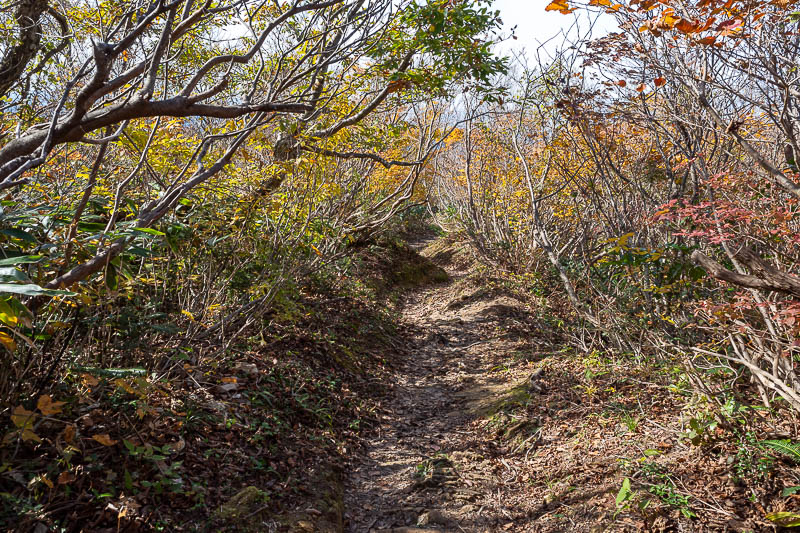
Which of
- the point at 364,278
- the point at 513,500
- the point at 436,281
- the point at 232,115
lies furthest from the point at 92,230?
the point at 436,281

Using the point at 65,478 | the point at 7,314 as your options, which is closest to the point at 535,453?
the point at 65,478

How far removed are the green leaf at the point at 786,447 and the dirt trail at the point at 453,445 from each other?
1.48m

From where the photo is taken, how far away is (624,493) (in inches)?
115

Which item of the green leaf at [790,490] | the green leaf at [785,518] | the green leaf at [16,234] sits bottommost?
the green leaf at [785,518]

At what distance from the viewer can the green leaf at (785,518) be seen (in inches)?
92.3

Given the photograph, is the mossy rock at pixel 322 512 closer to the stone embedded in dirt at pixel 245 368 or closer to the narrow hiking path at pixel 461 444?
the narrow hiking path at pixel 461 444

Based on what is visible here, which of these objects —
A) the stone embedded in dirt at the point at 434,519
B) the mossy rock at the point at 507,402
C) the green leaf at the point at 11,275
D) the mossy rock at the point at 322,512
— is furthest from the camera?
the mossy rock at the point at 507,402

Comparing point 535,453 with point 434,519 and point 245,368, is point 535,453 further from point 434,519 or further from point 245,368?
point 245,368

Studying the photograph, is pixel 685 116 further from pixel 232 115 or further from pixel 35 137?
pixel 35 137

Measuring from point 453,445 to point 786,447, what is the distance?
8.83 ft

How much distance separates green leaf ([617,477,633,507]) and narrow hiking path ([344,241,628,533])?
187mm

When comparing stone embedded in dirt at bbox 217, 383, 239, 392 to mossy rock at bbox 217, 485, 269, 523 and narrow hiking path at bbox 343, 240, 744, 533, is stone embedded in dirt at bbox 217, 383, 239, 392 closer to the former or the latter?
mossy rock at bbox 217, 485, 269, 523

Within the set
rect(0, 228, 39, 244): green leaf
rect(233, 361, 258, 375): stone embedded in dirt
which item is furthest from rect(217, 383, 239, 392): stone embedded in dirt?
rect(0, 228, 39, 244): green leaf

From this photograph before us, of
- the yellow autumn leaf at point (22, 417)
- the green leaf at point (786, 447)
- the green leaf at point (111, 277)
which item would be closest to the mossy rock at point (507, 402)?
the green leaf at point (786, 447)
